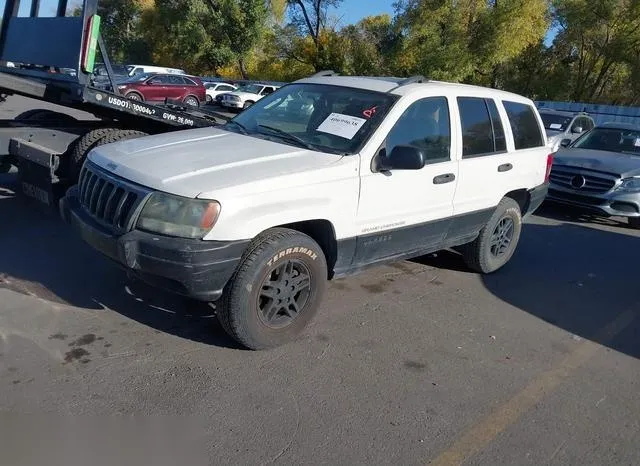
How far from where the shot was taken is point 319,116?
4523 millimetres

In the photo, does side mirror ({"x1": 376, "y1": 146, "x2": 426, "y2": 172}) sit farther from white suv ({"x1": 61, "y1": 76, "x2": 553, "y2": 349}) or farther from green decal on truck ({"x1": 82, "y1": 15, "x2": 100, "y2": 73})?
green decal on truck ({"x1": 82, "y1": 15, "x2": 100, "y2": 73})

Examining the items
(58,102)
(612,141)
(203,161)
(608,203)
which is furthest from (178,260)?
(612,141)

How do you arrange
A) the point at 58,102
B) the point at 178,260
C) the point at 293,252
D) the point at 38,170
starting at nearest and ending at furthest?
the point at 178,260 < the point at 293,252 < the point at 38,170 < the point at 58,102

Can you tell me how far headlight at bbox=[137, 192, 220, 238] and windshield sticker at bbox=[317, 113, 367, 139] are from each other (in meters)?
1.30

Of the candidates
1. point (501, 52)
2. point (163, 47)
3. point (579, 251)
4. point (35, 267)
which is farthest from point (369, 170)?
point (163, 47)

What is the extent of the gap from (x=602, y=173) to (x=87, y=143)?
7006 millimetres

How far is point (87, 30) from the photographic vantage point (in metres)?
5.39

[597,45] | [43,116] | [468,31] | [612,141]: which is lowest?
[43,116]

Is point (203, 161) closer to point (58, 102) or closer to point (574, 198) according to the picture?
point (58, 102)

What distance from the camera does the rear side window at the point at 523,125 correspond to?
5551 mm

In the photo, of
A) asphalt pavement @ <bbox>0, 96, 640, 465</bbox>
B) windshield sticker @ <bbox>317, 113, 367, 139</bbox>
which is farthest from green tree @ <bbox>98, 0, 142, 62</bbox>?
windshield sticker @ <bbox>317, 113, 367, 139</bbox>

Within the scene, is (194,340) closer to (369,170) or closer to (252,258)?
(252,258)

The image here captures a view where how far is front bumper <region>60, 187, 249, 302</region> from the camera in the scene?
3361 millimetres

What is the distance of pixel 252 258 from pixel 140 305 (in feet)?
4.34
